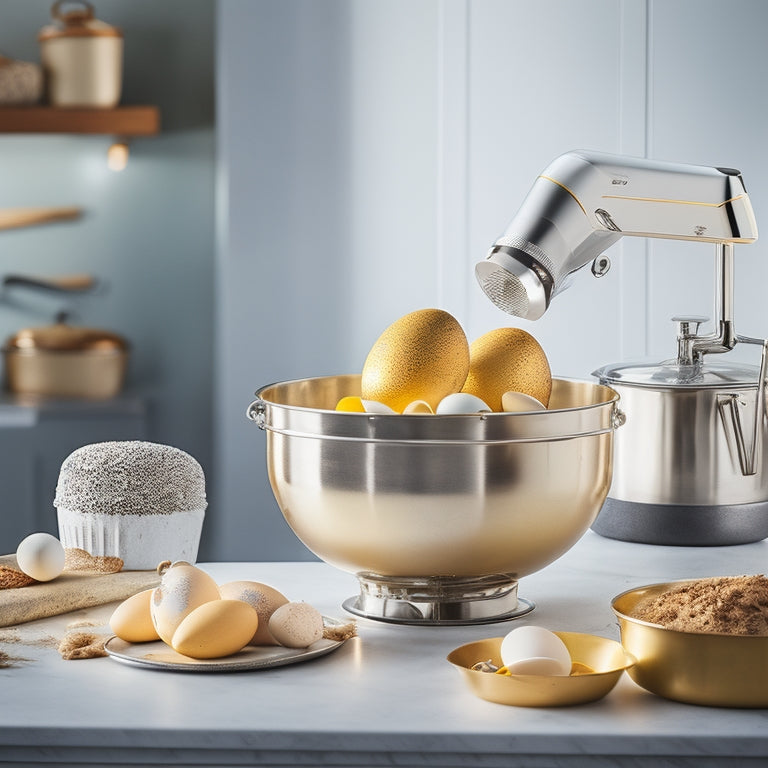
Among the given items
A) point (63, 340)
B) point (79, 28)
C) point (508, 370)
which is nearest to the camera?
point (508, 370)

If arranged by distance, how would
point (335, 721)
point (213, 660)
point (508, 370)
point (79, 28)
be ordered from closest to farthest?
point (335, 721), point (213, 660), point (508, 370), point (79, 28)

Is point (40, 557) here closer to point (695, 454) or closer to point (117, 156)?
point (695, 454)

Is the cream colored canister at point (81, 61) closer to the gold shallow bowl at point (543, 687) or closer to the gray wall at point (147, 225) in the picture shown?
the gray wall at point (147, 225)

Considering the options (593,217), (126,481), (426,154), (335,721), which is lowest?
(335,721)

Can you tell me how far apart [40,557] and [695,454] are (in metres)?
0.74

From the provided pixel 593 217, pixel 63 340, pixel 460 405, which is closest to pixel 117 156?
pixel 63 340

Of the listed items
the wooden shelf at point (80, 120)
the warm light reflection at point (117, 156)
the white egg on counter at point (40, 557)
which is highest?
the wooden shelf at point (80, 120)

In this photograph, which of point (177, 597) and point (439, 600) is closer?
point (177, 597)

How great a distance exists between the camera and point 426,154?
9.70ft

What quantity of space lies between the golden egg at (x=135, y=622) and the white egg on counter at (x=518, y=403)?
0.35 metres

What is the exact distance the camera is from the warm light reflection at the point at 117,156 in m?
3.48

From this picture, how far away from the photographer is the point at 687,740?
750 mm

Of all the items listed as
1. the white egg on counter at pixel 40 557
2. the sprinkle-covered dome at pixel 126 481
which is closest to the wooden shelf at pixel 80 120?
the sprinkle-covered dome at pixel 126 481

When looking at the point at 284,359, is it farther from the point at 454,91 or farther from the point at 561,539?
the point at 561,539
